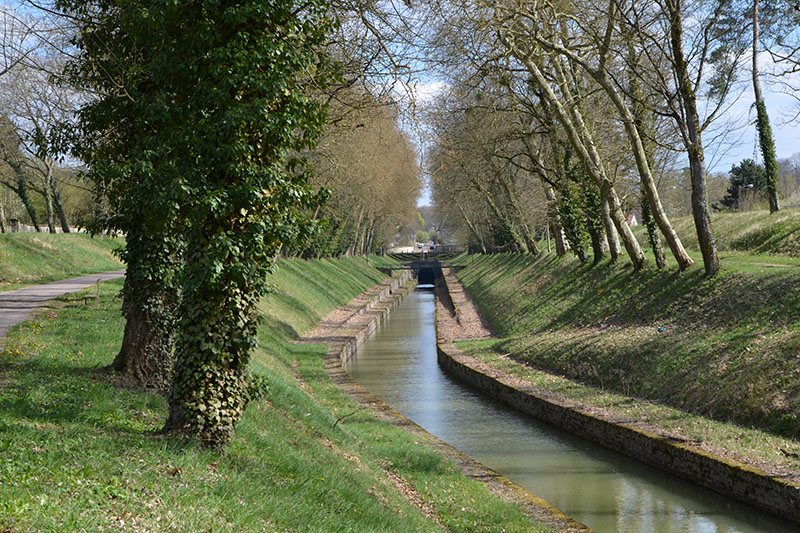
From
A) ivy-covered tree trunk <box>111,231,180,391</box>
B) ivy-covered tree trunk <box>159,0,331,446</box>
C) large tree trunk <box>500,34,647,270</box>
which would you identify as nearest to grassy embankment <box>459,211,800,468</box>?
large tree trunk <box>500,34,647,270</box>

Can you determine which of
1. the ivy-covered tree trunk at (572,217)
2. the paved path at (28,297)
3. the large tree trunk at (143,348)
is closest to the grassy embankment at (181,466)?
the large tree trunk at (143,348)

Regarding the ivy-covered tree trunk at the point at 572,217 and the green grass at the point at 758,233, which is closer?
A: the green grass at the point at 758,233

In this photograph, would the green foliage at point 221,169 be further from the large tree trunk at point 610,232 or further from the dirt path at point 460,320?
the dirt path at point 460,320

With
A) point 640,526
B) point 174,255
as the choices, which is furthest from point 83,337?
point 640,526

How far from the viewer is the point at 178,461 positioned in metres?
7.25

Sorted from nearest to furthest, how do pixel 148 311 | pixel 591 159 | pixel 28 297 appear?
pixel 148 311, pixel 28 297, pixel 591 159

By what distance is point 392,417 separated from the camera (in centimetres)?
1658

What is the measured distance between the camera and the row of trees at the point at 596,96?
17.6 meters

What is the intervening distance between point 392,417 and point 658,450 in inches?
240

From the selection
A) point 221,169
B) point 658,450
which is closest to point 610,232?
point 658,450

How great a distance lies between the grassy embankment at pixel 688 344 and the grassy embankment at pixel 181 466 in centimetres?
500

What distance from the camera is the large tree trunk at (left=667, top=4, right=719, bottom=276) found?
18.0m

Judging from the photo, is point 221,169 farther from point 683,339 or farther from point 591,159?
point 591,159

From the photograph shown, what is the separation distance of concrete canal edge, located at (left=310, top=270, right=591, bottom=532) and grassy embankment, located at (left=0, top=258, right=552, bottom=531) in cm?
40
